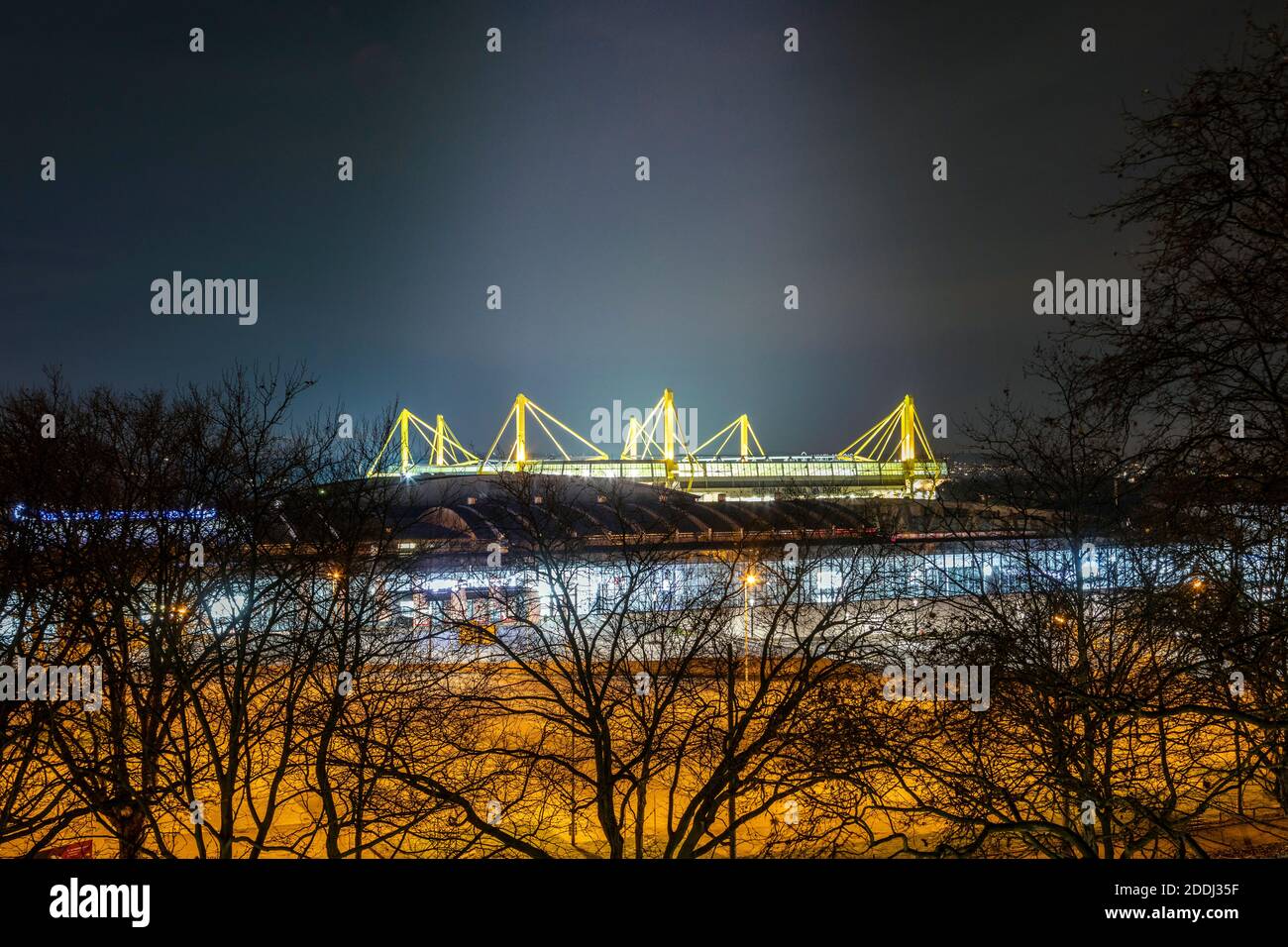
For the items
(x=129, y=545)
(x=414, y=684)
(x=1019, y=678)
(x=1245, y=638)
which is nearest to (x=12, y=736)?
(x=129, y=545)

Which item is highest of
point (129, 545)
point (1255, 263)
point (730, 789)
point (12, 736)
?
point (1255, 263)

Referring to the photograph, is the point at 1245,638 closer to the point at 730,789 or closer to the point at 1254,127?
the point at 1254,127

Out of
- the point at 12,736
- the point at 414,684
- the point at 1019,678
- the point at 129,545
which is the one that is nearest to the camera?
the point at 1019,678

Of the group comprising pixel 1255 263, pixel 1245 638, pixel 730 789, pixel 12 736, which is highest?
pixel 1255 263

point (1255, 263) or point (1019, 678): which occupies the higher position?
point (1255, 263)

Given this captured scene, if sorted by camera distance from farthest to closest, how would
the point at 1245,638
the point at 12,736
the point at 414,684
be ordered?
the point at 414,684, the point at 12,736, the point at 1245,638

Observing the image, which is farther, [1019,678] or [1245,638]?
[1019,678]
